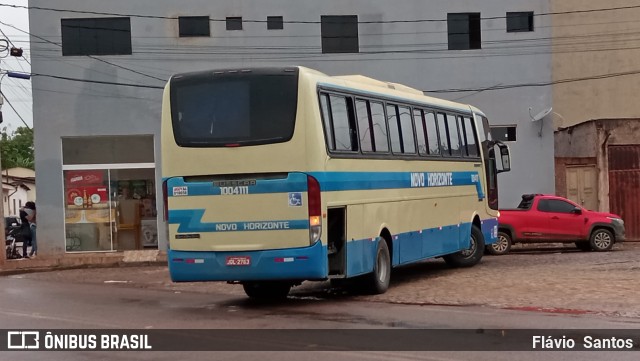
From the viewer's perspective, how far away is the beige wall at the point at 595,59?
1452 inches

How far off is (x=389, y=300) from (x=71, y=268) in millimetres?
13460

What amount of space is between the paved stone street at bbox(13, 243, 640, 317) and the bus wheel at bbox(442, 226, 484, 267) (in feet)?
0.81

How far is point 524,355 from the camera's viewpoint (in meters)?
9.25

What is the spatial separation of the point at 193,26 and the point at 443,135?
48.8 ft

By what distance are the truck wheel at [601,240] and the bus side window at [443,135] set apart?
831cm

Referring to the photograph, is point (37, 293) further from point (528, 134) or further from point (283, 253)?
point (528, 134)

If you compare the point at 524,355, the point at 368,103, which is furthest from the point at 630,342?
the point at 368,103

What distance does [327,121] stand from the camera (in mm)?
13703

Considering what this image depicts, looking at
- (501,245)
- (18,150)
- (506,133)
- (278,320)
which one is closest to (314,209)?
(278,320)

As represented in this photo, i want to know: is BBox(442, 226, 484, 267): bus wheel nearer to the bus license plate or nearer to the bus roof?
the bus roof

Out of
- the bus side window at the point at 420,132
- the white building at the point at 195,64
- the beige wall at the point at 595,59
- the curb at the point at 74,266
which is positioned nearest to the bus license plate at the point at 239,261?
the bus side window at the point at 420,132

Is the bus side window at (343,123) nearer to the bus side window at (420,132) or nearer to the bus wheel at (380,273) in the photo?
the bus wheel at (380,273)

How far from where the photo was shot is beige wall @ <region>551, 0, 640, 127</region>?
121 ft

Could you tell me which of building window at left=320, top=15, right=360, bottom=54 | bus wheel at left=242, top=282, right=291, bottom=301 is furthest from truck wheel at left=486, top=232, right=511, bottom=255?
bus wheel at left=242, top=282, right=291, bottom=301
